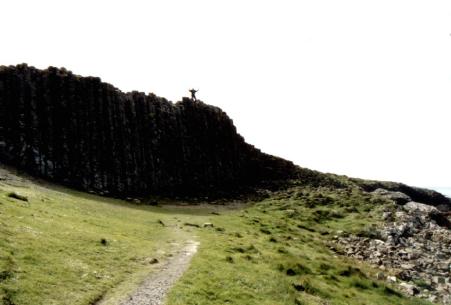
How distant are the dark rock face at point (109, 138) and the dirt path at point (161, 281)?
39.2m

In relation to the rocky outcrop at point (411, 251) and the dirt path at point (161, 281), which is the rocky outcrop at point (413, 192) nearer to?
the rocky outcrop at point (411, 251)

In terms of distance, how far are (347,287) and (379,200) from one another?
4534cm

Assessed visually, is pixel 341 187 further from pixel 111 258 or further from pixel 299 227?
pixel 111 258

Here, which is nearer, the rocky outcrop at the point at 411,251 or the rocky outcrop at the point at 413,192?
the rocky outcrop at the point at 411,251

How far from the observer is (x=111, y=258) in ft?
86.6

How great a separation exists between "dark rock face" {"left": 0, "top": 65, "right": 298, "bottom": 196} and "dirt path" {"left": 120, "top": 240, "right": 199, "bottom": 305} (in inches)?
1542

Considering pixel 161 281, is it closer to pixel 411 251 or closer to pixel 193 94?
pixel 411 251

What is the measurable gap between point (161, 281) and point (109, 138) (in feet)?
179

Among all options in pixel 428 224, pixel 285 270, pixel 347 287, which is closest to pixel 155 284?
pixel 285 270

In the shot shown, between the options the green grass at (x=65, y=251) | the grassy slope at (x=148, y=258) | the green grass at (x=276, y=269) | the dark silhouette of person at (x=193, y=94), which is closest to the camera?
the green grass at (x=65, y=251)

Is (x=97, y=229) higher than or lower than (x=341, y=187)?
lower

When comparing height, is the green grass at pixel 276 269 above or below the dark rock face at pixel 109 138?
below

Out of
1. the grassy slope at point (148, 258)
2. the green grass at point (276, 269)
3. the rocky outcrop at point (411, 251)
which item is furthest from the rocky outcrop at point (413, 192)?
the grassy slope at point (148, 258)

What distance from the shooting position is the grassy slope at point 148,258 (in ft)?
67.6
